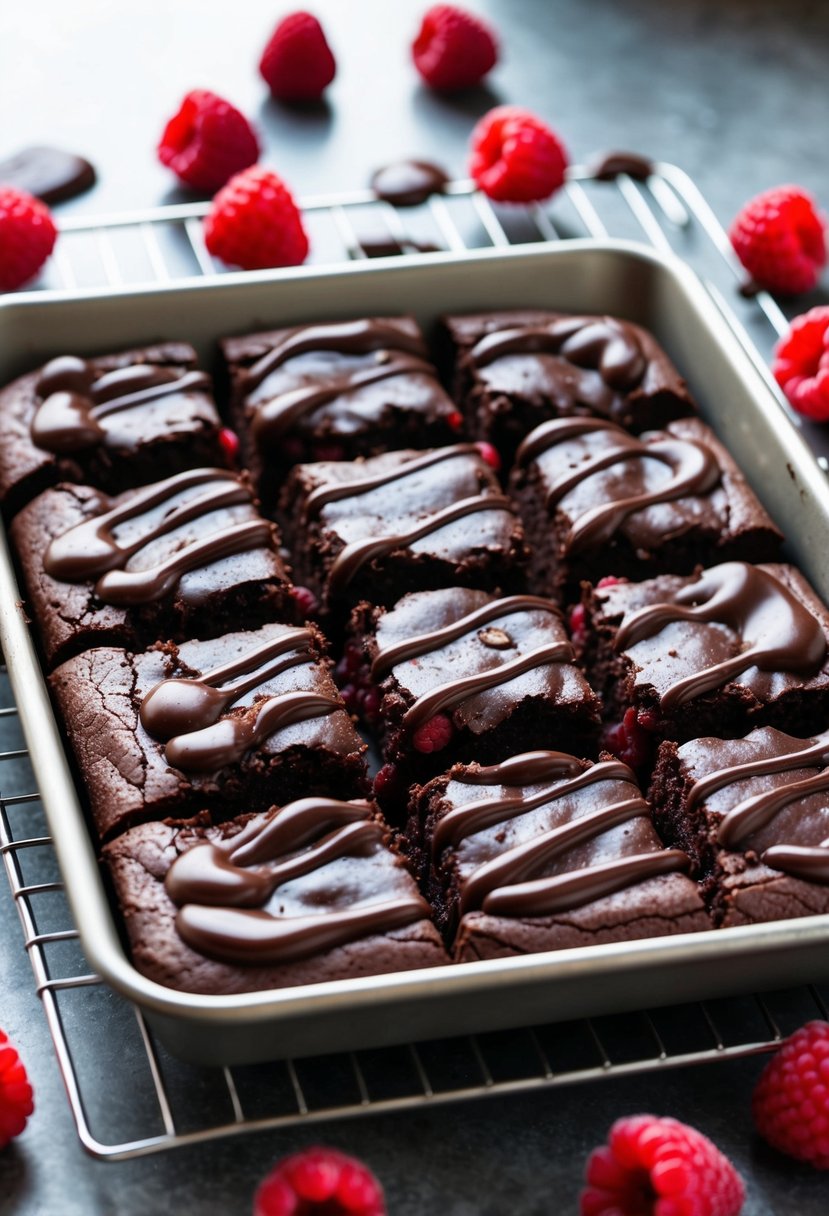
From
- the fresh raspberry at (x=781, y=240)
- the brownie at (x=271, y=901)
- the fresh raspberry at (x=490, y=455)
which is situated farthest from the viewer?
the fresh raspberry at (x=781, y=240)

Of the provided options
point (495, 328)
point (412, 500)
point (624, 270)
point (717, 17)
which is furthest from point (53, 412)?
point (717, 17)

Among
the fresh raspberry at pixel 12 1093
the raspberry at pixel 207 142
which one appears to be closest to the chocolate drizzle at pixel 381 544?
the fresh raspberry at pixel 12 1093

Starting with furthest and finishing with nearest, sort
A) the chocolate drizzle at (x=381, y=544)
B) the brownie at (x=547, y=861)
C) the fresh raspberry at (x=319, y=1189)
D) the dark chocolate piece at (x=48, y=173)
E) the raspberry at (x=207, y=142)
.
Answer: the dark chocolate piece at (x=48, y=173)
the raspberry at (x=207, y=142)
the chocolate drizzle at (x=381, y=544)
the brownie at (x=547, y=861)
the fresh raspberry at (x=319, y=1189)

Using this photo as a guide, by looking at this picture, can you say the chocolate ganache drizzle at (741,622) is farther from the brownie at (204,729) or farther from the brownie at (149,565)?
the brownie at (149,565)

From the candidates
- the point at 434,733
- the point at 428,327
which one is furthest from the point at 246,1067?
the point at 428,327

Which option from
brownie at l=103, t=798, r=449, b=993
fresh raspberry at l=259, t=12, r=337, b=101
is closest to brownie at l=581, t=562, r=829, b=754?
brownie at l=103, t=798, r=449, b=993

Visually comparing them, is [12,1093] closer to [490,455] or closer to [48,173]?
[490,455]

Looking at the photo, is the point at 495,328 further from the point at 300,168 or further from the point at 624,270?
the point at 300,168
